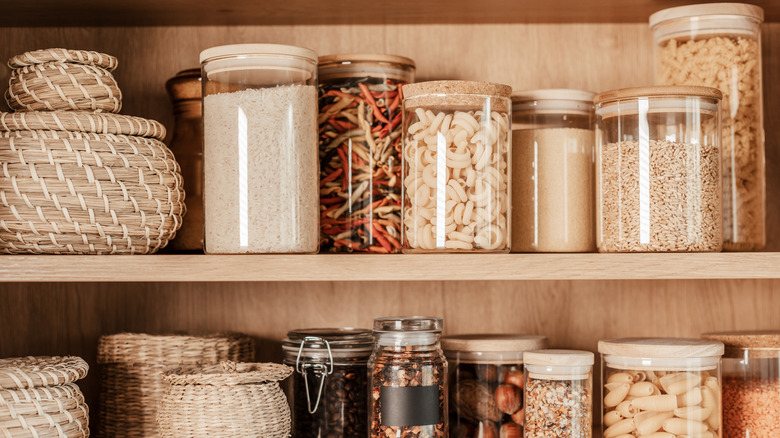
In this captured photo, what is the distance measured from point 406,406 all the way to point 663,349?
13.3 inches

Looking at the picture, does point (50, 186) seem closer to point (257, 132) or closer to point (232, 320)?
point (257, 132)

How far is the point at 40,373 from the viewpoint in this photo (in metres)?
0.92

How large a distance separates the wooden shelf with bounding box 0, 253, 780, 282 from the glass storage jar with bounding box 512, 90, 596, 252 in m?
0.08

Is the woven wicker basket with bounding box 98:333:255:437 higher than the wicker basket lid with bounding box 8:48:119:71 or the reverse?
the reverse

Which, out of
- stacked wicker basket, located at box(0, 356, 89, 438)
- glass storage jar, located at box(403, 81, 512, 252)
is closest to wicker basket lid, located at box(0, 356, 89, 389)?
stacked wicker basket, located at box(0, 356, 89, 438)

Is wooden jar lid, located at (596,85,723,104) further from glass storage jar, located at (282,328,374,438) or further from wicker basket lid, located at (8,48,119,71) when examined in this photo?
wicker basket lid, located at (8,48,119,71)

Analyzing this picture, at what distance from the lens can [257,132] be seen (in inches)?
36.7

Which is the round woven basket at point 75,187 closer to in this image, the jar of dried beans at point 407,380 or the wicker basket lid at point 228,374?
the wicker basket lid at point 228,374

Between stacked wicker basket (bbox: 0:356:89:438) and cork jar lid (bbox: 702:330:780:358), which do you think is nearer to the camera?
stacked wicker basket (bbox: 0:356:89:438)

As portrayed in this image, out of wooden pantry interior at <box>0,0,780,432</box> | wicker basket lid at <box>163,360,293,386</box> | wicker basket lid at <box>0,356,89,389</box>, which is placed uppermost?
wooden pantry interior at <box>0,0,780,432</box>

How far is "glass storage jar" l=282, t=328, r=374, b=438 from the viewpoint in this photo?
3.34ft

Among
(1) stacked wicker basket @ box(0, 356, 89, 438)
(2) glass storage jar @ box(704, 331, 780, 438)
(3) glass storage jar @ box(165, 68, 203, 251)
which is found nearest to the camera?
(1) stacked wicker basket @ box(0, 356, 89, 438)

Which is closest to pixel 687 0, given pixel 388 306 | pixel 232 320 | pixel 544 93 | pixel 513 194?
pixel 544 93

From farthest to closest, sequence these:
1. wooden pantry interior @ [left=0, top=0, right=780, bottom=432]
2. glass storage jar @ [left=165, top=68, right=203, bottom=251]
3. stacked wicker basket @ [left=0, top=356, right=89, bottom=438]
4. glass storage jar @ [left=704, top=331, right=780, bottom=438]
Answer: wooden pantry interior @ [left=0, top=0, right=780, bottom=432] < glass storage jar @ [left=165, top=68, right=203, bottom=251] < glass storage jar @ [left=704, top=331, right=780, bottom=438] < stacked wicker basket @ [left=0, top=356, right=89, bottom=438]
